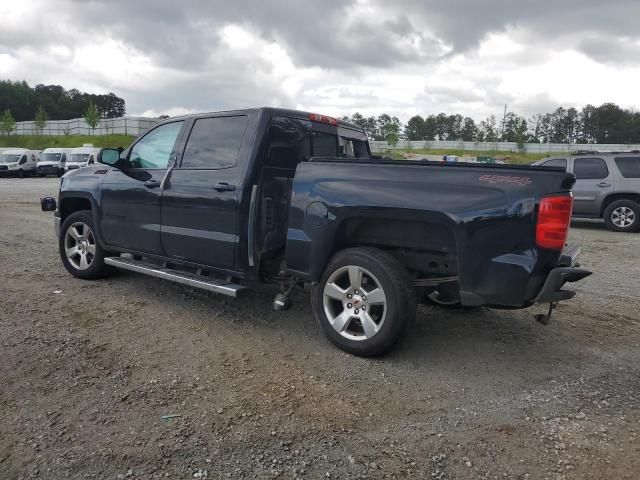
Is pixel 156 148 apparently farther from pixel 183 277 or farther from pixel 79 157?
pixel 79 157

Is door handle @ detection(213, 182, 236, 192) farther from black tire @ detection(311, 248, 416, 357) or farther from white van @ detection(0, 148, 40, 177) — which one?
white van @ detection(0, 148, 40, 177)

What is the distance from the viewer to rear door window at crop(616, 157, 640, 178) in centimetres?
1118

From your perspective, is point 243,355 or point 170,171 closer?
point 243,355

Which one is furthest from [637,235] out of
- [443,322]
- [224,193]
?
[224,193]

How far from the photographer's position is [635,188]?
11.1 meters

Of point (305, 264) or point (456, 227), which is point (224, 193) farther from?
point (456, 227)

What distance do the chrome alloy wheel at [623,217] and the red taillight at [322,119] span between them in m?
8.90

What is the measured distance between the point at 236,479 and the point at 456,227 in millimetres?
2097

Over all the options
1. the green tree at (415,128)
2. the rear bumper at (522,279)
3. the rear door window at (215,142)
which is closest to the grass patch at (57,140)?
the green tree at (415,128)

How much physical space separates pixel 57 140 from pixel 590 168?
65.4 metres

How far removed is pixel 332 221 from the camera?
13.0 feet

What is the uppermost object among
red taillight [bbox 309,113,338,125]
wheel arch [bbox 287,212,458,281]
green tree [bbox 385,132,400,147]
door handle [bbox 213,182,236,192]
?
green tree [bbox 385,132,400,147]

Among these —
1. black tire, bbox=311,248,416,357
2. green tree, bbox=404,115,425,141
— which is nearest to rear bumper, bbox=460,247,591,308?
black tire, bbox=311,248,416,357

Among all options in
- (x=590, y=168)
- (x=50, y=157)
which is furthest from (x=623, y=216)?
(x=50, y=157)
